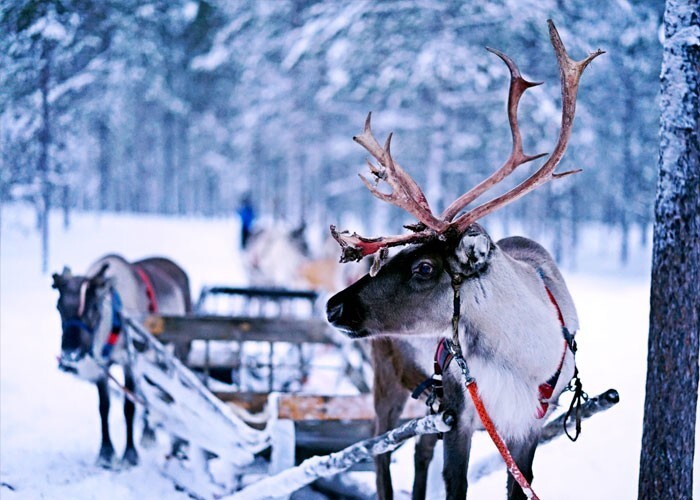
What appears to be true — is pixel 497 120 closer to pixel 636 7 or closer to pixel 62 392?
pixel 636 7

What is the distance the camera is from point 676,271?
271 centimetres

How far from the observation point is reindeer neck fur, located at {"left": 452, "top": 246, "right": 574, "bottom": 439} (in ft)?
8.37

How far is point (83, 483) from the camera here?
398 centimetres

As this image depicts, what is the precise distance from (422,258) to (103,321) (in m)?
3.10

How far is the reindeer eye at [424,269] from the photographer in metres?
2.53

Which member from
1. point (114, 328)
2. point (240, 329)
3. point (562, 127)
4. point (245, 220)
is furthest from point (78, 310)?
point (245, 220)

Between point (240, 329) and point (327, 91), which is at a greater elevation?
point (327, 91)

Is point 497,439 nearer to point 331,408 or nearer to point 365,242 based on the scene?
point 365,242

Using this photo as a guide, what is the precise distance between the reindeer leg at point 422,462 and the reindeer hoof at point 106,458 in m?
2.22

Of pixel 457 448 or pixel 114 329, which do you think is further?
pixel 114 329

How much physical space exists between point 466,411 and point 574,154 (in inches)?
417

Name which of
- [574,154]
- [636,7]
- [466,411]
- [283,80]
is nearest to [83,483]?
[466,411]

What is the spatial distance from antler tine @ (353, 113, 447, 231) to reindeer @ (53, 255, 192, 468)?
2747mm

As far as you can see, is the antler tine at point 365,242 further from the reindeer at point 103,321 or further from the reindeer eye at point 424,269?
the reindeer at point 103,321
